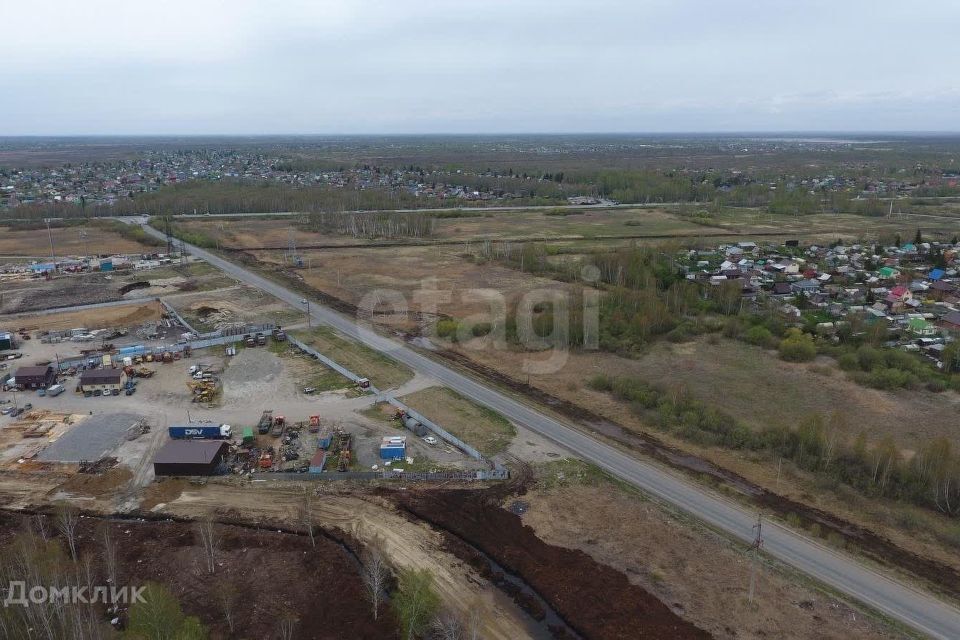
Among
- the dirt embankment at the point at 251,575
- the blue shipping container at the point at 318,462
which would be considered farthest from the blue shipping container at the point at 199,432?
the dirt embankment at the point at 251,575

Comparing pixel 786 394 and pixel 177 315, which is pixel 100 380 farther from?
pixel 786 394

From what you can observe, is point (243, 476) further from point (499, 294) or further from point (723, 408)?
point (499, 294)

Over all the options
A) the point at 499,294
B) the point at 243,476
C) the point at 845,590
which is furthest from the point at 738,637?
the point at 499,294

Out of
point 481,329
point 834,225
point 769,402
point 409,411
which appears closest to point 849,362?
point 769,402

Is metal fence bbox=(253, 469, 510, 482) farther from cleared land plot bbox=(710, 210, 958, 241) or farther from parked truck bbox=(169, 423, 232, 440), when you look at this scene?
cleared land plot bbox=(710, 210, 958, 241)

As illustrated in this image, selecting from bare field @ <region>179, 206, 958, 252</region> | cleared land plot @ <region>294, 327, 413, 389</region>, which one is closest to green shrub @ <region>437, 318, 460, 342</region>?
cleared land plot @ <region>294, 327, 413, 389</region>

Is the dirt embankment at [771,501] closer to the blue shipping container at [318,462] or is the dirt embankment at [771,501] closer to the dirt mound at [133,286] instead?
the blue shipping container at [318,462]
